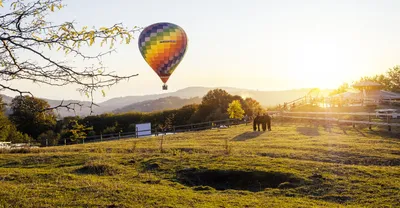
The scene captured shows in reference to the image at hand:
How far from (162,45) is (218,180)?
18892 mm

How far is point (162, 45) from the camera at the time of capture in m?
32.0

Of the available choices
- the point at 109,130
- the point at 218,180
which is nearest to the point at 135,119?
the point at 109,130

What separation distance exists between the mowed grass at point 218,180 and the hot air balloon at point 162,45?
510 inches

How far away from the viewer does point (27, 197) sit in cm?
1122

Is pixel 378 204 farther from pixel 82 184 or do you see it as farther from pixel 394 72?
pixel 394 72

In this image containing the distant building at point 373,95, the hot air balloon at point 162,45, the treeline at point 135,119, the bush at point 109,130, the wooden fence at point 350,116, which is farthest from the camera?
the bush at point 109,130

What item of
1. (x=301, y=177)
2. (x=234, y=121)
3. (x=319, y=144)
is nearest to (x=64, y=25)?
(x=301, y=177)

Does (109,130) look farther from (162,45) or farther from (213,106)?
(162,45)

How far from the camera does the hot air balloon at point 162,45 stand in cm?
3194

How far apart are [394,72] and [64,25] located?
9074 centimetres

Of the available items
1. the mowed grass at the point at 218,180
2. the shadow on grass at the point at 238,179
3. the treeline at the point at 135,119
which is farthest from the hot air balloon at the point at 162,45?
the treeline at the point at 135,119

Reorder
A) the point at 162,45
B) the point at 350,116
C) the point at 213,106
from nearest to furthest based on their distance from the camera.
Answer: the point at 162,45 → the point at 350,116 → the point at 213,106

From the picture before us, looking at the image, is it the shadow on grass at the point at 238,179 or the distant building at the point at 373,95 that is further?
the distant building at the point at 373,95

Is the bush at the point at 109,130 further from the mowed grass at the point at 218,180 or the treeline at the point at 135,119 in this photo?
the mowed grass at the point at 218,180
